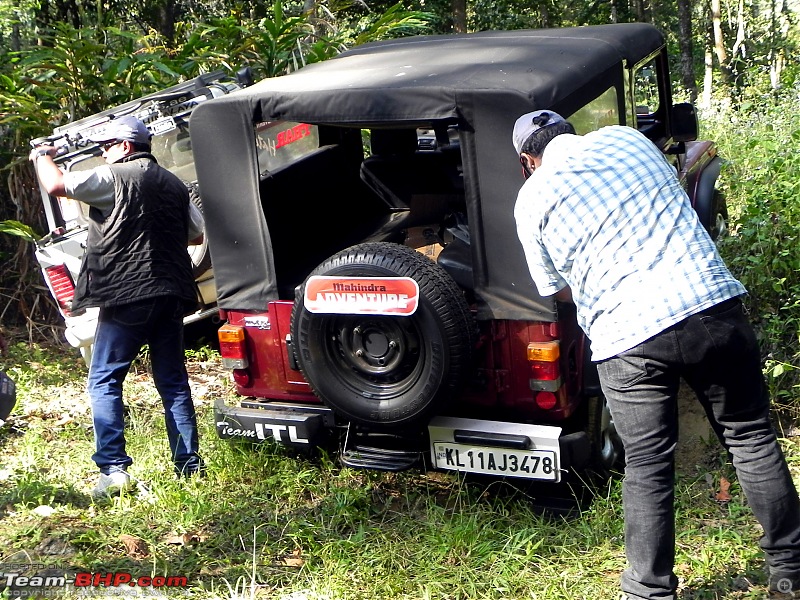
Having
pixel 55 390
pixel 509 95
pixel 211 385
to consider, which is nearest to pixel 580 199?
pixel 509 95

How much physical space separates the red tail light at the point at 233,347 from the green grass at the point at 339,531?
18.5 inches

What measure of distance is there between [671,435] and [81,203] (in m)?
4.40

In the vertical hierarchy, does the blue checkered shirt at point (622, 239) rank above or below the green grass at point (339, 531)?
above

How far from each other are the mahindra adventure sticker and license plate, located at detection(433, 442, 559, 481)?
693mm

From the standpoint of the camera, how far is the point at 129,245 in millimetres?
4297

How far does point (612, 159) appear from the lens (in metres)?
3.01

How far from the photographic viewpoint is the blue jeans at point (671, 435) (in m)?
2.92

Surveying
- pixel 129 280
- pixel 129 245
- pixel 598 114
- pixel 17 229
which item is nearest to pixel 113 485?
pixel 129 280

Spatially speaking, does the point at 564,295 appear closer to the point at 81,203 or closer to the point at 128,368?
the point at 128,368

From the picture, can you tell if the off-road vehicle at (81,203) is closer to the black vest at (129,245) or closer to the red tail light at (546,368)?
the black vest at (129,245)

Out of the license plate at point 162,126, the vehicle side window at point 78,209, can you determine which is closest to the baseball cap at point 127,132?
the license plate at point 162,126

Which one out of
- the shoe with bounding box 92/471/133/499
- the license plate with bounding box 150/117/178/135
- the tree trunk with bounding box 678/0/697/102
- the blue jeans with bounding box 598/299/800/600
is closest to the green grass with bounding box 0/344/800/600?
the shoe with bounding box 92/471/133/499

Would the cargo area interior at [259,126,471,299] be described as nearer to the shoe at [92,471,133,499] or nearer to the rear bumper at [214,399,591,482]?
the rear bumper at [214,399,591,482]

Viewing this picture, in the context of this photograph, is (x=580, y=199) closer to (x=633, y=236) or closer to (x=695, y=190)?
(x=633, y=236)
